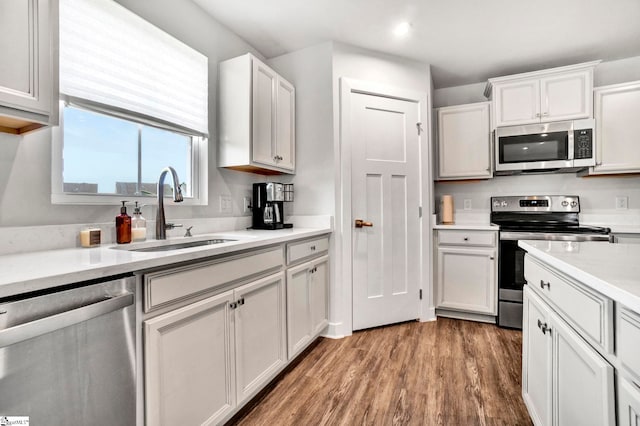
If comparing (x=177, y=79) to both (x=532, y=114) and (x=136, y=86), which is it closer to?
(x=136, y=86)

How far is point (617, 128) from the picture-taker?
9.02ft

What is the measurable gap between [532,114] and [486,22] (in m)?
1.09

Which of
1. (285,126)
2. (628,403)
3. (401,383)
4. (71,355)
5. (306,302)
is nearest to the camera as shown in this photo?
(628,403)

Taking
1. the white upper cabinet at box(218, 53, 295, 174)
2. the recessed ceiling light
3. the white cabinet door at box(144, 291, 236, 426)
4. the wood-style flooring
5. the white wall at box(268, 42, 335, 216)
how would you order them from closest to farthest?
the white cabinet door at box(144, 291, 236, 426) < the wood-style flooring < the white upper cabinet at box(218, 53, 295, 174) < the recessed ceiling light < the white wall at box(268, 42, 335, 216)

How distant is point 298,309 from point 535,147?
2.71 m

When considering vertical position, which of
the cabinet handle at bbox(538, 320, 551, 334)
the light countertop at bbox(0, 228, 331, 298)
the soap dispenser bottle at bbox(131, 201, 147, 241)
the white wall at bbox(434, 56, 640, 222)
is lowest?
the cabinet handle at bbox(538, 320, 551, 334)

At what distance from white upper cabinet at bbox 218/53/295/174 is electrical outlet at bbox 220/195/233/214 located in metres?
0.24

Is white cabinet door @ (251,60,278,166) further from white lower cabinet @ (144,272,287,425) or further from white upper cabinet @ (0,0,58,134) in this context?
white upper cabinet @ (0,0,58,134)

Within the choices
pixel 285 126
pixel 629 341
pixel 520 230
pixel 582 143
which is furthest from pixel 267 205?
pixel 582 143

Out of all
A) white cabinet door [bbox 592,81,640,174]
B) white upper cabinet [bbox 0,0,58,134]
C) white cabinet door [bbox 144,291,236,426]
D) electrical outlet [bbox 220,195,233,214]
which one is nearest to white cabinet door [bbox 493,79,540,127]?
white cabinet door [bbox 592,81,640,174]

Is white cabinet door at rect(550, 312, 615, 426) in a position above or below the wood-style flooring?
above

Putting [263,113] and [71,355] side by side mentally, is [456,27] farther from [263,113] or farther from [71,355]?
[71,355]

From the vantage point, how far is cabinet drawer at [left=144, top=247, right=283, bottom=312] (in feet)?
3.58

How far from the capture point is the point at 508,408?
164 cm
